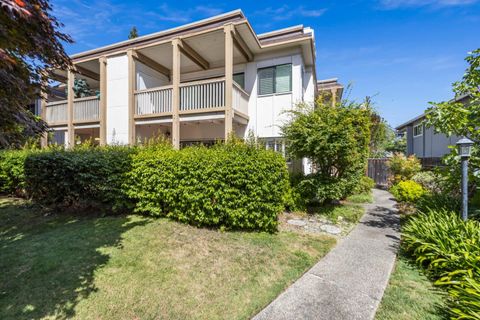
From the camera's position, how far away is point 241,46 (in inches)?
394

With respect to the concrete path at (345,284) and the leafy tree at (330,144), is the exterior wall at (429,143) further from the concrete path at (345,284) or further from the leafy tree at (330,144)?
the concrete path at (345,284)

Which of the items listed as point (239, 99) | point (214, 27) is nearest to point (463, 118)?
point (239, 99)

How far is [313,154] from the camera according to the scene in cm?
751

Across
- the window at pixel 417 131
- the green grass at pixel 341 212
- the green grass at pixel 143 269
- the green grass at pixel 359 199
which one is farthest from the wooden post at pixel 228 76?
the window at pixel 417 131

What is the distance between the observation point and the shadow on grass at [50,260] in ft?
9.77

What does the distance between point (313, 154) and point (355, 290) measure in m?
4.76

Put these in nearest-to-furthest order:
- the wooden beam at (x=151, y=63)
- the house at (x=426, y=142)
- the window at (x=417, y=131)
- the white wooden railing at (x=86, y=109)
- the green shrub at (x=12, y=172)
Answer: the green shrub at (x=12, y=172)
the wooden beam at (x=151, y=63)
the white wooden railing at (x=86, y=109)
the house at (x=426, y=142)
the window at (x=417, y=131)

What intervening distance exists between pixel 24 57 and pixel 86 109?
36.2 ft

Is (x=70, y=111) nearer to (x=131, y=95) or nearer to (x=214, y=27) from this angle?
(x=131, y=95)

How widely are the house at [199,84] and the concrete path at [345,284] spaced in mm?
4343

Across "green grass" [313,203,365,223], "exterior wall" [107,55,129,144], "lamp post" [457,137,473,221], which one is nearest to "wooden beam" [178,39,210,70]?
"exterior wall" [107,55,129,144]

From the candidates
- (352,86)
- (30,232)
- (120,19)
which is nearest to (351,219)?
(352,86)

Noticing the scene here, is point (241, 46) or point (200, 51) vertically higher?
point (200, 51)

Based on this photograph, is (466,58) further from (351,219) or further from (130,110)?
(130,110)
